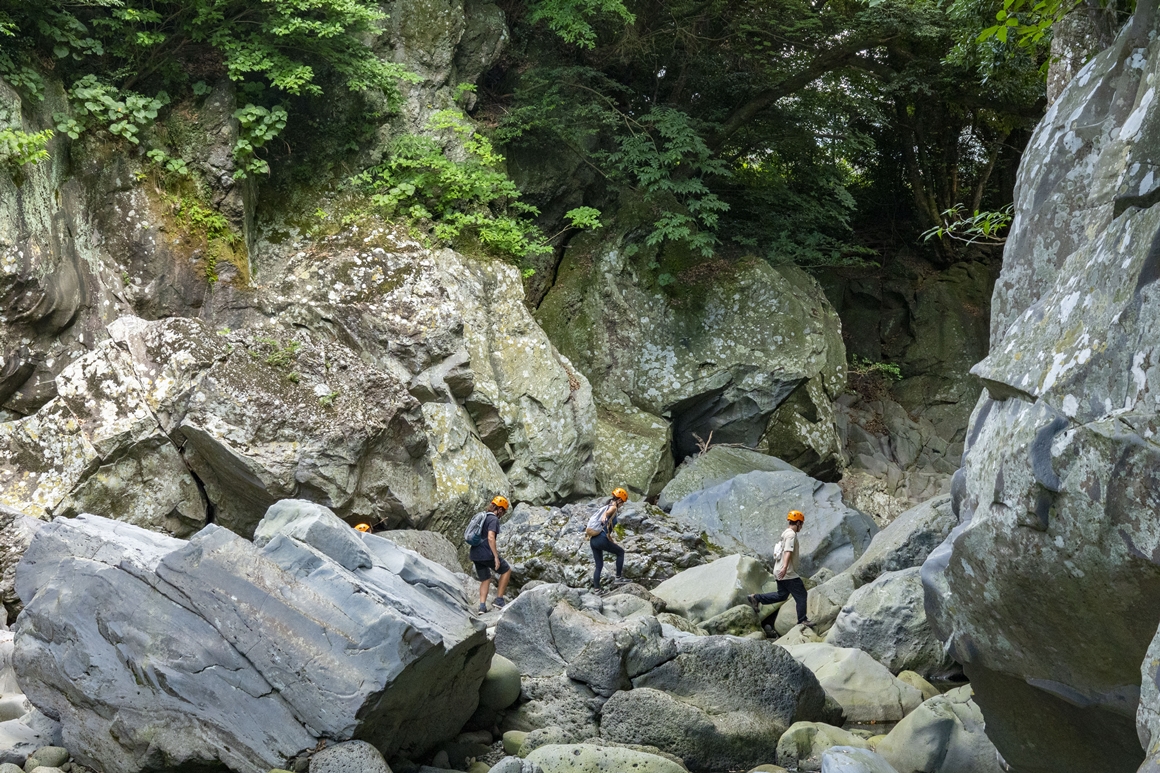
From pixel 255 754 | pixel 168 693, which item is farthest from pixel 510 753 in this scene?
pixel 168 693

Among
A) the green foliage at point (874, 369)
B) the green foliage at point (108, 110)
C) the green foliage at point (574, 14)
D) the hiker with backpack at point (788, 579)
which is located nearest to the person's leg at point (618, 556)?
the hiker with backpack at point (788, 579)

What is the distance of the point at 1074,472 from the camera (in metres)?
3.83

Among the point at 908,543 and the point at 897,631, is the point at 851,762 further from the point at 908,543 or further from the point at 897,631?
the point at 908,543

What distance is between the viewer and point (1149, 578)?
11.8 ft

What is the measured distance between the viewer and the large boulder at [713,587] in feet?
33.9

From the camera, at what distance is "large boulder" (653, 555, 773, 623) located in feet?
33.9

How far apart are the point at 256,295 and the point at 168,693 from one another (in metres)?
8.57

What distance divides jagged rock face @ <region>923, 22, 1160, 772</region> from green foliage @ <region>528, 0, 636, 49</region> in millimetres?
10592

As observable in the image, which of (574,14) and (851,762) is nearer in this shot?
(851,762)


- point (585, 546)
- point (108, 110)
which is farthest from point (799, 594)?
point (108, 110)

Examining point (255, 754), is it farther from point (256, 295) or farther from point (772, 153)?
point (772, 153)

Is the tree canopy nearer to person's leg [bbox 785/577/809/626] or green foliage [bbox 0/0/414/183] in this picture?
green foliage [bbox 0/0/414/183]

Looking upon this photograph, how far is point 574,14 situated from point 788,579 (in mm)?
9796

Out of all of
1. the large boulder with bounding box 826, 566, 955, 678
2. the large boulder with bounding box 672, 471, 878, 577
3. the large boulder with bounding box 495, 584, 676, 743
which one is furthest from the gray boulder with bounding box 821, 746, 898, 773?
the large boulder with bounding box 672, 471, 878, 577
